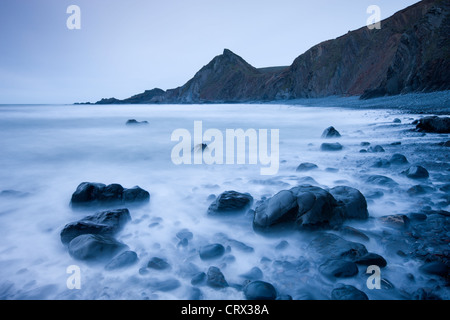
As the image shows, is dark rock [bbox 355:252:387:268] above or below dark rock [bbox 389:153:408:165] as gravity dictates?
below

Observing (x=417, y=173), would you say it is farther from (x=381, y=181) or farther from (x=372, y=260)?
(x=372, y=260)

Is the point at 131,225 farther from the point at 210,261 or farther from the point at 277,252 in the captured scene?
the point at 277,252

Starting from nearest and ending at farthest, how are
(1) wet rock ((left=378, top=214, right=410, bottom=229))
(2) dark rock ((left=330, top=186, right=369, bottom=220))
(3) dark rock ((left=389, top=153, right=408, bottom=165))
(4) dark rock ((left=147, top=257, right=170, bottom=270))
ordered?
(4) dark rock ((left=147, top=257, right=170, bottom=270)) → (1) wet rock ((left=378, top=214, right=410, bottom=229)) → (2) dark rock ((left=330, top=186, right=369, bottom=220)) → (3) dark rock ((left=389, top=153, right=408, bottom=165))

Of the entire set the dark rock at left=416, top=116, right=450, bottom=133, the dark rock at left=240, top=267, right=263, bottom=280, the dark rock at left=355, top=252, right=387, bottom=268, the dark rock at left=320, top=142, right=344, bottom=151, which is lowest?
the dark rock at left=240, top=267, right=263, bottom=280

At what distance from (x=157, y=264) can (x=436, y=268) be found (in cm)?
160

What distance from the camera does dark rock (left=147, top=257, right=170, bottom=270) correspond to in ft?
5.29

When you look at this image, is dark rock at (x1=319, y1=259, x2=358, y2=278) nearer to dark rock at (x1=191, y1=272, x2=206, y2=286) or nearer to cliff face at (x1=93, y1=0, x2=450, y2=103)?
dark rock at (x1=191, y1=272, x2=206, y2=286)

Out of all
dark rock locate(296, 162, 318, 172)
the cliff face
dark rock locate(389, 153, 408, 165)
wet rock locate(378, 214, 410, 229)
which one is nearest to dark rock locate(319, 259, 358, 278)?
wet rock locate(378, 214, 410, 229)

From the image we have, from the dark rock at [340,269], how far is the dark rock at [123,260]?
1.17 m

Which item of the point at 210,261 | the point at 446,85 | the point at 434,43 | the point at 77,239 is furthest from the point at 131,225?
the point at 434,43

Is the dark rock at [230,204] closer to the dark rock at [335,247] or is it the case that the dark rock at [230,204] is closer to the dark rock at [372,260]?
the dark rock at [335,247]

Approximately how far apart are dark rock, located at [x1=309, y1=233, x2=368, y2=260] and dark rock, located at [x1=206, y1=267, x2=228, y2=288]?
2.16 feet

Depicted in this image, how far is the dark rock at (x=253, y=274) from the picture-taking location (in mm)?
1515

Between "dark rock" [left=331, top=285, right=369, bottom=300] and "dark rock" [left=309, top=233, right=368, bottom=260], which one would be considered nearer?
"dark rock" [left=331, top=285, right=369, bottom=300]
